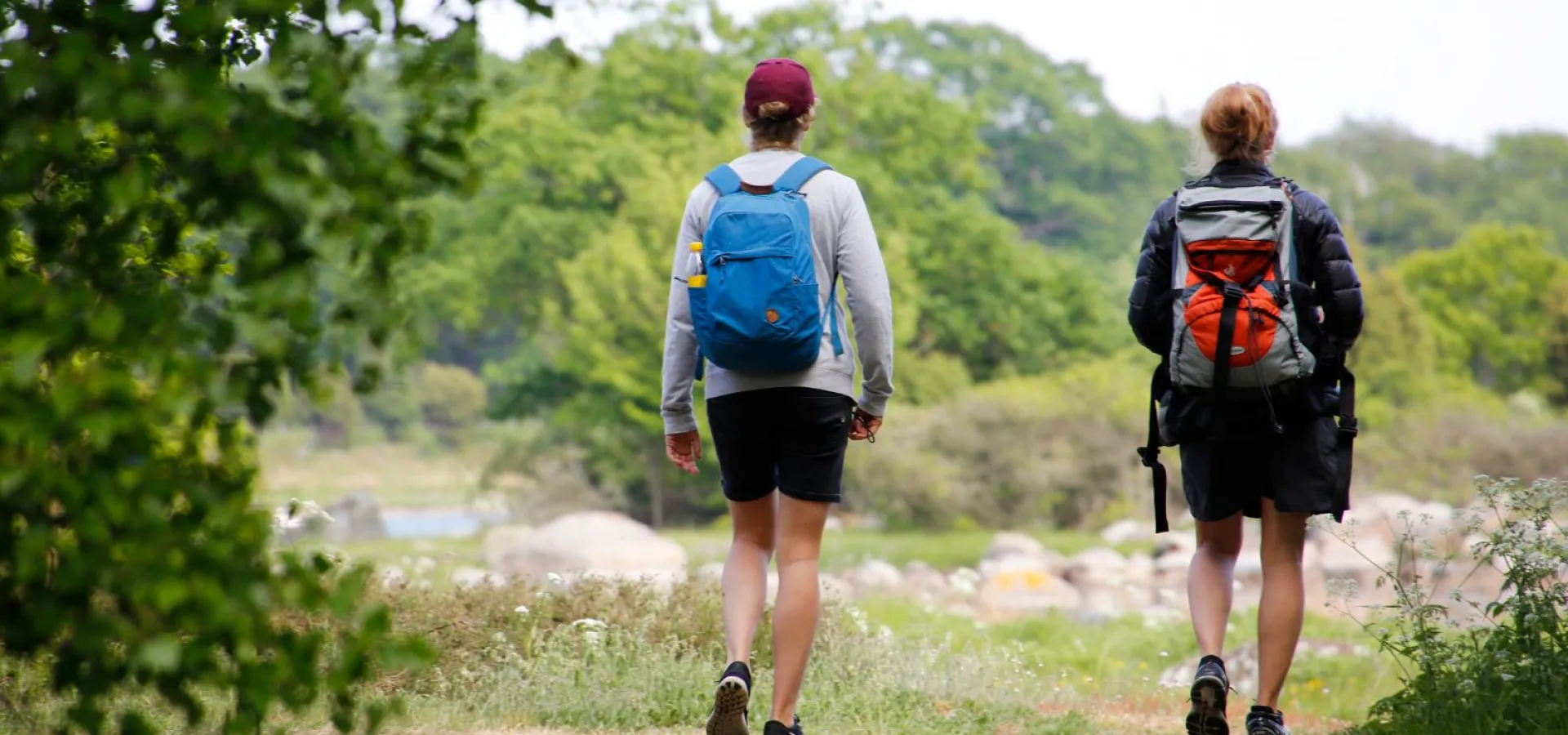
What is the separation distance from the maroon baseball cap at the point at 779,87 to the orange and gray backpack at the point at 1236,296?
1.15 metres

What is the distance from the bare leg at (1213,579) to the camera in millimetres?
4891

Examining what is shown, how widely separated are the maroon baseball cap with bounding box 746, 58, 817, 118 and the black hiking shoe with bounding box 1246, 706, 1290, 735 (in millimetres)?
2164

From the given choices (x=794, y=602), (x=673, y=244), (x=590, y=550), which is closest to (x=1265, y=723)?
(x=794, y=602)

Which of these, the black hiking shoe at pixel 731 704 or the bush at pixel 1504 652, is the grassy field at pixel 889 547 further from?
the black hiking shoe at pixel 731 704

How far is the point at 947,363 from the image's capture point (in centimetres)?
3164

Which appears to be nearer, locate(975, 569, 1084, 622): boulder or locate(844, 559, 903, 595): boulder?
locate(975, 569, 1084, 622): boulder

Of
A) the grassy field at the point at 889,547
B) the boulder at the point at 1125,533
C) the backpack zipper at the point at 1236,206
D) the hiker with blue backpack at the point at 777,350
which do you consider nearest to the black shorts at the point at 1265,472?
the backpack zipper at the point at 1236,206

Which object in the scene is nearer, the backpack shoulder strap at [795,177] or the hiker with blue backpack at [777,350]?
the hiker with blue backpack at [777,350]

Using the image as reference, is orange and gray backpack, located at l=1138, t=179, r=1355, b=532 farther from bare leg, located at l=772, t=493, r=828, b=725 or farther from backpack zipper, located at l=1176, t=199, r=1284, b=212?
bare leg, located at l=772, t=493, r=828, b=725

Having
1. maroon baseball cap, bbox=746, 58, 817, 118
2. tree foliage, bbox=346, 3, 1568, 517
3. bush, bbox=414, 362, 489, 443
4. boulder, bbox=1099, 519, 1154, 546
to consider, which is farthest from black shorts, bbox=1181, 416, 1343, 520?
bush, bbox=414, 362, 489, 443

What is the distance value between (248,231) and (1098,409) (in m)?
25.0

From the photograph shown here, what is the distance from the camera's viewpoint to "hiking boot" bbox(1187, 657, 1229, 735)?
15.0 feet

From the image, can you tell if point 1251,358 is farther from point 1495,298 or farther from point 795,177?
point 1495,298

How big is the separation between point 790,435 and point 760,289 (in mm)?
442
